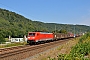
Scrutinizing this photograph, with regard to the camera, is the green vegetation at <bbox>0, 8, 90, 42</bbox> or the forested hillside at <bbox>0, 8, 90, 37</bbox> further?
the forested hillside at <bbox>0, 8, 90, 37</bbox>

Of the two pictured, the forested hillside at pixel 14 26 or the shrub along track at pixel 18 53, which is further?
the forested hillside at pixel 14 26

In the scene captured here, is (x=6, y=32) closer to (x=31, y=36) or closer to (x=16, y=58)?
(x=31, y=36)

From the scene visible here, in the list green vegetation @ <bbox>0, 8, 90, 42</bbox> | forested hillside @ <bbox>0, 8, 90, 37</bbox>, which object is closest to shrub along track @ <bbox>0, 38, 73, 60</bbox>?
green vegetation @ <bbox>0, 8, 90, 42</bbox>

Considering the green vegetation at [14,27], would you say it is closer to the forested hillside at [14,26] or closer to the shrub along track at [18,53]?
the forested hillside at [14,26]

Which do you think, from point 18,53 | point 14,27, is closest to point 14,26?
point 14,27

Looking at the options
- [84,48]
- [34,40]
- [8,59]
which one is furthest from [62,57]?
[34,40]

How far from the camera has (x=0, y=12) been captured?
150 meters

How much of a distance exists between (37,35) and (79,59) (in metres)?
34.2

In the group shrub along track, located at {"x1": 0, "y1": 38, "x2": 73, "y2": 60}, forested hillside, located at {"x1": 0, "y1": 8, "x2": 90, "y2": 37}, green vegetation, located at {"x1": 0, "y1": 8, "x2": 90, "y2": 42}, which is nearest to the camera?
shrub along track, located at {"x1": 0, "y1": 38, "x2": 73, "y2": 60}

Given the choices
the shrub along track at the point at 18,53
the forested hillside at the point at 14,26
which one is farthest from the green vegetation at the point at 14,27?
the shrub along track at the point at 18,53

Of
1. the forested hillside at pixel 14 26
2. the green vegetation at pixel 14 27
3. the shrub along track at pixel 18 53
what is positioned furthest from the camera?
the forested hillside at pixel 14 26

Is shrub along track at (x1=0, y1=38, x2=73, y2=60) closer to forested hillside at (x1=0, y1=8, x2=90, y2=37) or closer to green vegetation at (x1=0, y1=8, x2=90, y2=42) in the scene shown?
green vegetation at (x1=0, y1=8, x2=90, y2=42)

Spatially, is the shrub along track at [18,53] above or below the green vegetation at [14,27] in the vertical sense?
below

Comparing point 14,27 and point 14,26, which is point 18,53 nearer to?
point 14,27
